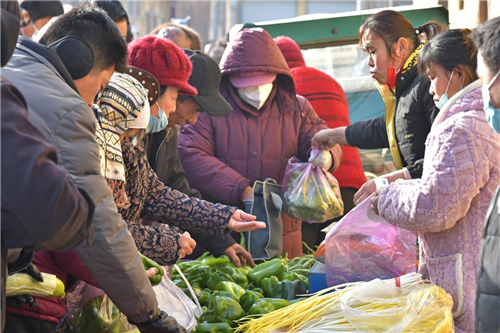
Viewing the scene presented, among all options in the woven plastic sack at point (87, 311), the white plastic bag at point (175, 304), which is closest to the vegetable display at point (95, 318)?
the woven plastic sack at point (87, 311)

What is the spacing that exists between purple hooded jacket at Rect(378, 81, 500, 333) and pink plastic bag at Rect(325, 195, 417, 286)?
0.39 m

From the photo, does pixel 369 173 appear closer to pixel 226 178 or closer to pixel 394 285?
pixel 226 178

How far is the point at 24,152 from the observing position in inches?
63.9

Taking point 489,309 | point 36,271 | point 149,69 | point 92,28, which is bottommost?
point 489,309

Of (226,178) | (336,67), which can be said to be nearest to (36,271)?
(226,178)

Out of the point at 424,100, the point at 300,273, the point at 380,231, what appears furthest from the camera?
the point at 300,273

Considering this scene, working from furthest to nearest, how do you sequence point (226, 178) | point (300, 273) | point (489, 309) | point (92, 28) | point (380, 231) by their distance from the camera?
point (226, 178) → point (300, 273) → point (380, 231) → point (92, 28) → point (489, 309)

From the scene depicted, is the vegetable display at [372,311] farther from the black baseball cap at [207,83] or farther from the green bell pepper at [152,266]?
the black baseball cap at [207,83]

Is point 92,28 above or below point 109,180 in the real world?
above

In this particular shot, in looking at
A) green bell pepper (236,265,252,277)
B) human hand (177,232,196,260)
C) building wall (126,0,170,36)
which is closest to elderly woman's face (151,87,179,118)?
human hand (177,232,196,260)

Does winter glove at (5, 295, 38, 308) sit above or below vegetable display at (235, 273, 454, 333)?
above

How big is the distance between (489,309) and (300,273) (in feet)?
5.93

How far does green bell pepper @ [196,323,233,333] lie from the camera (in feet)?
10.2

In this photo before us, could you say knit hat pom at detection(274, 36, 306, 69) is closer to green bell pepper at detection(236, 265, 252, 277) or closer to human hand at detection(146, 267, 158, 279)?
green bell pepper at detection(236, 265, 252, 277)
